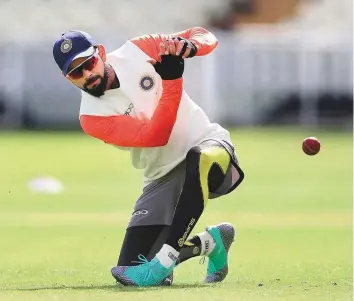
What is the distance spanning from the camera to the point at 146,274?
299 inches

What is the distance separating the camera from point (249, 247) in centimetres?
1114

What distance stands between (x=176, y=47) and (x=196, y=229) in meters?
5.23

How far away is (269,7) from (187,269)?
37096mm

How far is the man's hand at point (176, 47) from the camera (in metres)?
7.40

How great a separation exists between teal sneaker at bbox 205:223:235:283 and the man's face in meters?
1.45

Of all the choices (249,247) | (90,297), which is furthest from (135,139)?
(249,247)

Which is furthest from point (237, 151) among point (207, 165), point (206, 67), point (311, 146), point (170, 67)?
point (170, 67)

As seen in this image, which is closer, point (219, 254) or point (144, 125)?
point (144, 125)

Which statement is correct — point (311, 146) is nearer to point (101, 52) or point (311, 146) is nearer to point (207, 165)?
point (207, 165)

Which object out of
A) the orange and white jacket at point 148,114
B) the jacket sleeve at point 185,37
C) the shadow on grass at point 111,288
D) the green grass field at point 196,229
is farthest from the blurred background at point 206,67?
the shadow on grass at point 111,288

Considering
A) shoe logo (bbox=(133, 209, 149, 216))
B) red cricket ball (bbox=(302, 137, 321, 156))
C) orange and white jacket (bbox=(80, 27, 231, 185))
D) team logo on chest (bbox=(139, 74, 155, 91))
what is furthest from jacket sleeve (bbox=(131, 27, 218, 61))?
shoe logo (bbox=(133, 209, 149, 216))

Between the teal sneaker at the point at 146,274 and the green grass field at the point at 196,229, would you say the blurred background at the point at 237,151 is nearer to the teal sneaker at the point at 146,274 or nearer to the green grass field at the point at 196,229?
the green grass field at the point at 196,229

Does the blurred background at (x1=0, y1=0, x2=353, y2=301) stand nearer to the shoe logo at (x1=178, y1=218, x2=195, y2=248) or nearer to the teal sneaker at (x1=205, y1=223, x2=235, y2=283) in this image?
the teal sneaker at (x1=205, y1=223, x2=235, y2=283)

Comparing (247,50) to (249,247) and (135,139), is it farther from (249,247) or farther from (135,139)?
(135,139)
